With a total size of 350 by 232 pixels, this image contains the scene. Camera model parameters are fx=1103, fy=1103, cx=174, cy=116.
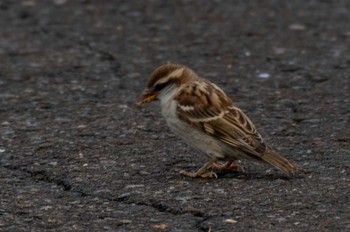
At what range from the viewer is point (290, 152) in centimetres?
730

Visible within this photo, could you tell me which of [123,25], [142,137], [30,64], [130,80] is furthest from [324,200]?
[123,25]

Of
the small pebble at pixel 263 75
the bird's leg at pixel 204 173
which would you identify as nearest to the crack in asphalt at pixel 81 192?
the bird's leg at pixel 204 173

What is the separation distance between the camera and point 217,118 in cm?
687

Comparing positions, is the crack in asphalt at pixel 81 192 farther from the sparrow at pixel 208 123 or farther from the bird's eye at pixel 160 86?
the bird's eye at pixel 160 86

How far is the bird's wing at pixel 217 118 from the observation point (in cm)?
670

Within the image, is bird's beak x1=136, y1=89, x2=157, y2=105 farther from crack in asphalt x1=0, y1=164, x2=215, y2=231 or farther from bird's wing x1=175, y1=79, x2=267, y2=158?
crack in asphalt x1=0, y1=164, x2=215, y2=231

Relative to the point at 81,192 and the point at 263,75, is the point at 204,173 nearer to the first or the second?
the point at 81,192

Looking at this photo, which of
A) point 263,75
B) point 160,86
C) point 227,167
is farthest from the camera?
point 263,75

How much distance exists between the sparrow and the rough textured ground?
0.13 metres

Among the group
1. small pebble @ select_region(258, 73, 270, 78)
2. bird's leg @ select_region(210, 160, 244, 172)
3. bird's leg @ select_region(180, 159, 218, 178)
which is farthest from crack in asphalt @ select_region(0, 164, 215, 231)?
small pebble @ select_region(258, 73, 270, 78)

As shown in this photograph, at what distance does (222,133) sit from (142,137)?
1.05m

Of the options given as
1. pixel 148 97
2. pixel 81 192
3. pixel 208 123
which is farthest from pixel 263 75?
pixel 81 192

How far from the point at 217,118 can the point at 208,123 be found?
7cm

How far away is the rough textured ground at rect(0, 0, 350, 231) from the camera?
6.12 metres
